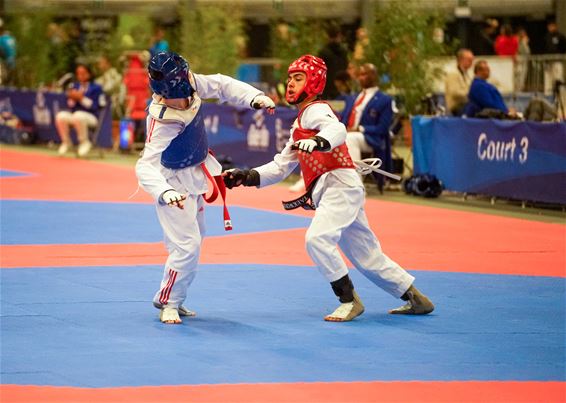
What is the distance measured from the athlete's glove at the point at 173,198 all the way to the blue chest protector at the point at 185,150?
63 centimetres

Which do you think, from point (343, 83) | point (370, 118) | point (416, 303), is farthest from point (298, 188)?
point (416, 303)

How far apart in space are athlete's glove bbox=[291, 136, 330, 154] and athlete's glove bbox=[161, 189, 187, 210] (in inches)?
35.5

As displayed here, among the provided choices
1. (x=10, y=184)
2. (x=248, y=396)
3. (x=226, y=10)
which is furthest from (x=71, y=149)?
(x=248, y=396)

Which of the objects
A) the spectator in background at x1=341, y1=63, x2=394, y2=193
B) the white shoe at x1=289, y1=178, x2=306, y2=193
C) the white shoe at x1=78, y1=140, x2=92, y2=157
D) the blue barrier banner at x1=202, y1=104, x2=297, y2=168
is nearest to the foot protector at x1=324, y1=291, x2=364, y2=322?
the spectator in background at x1=341, y1=63, x2=394, y2=193

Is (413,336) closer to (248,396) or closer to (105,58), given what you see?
(248,396)

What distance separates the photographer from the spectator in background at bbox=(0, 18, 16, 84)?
3038 cm

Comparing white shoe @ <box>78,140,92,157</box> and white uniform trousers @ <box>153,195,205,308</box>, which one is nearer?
white uniform trousers @ <box>153,195,205,308</box>

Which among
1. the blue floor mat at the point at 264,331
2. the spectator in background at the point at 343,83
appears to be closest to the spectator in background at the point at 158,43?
the spectator in background at the point at 343,83

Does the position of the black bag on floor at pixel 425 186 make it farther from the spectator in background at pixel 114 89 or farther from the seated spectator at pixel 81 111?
the spectator in background at pixel 114 89

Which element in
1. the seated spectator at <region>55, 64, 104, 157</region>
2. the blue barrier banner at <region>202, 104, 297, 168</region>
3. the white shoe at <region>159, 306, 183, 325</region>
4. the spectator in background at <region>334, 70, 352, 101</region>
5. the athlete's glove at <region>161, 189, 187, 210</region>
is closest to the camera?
the athlete's glove at <region>161, 189, 187, 210</region>

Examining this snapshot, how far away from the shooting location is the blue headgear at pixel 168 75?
9.01 m

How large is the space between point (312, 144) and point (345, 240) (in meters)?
1.11

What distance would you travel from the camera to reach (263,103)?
9.36 m

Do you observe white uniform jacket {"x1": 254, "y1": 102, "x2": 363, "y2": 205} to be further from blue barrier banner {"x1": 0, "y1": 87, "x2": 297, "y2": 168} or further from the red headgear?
blue barrier banner {"x1": 0, "y1": 87, "x2": 297, "y2": 168}
